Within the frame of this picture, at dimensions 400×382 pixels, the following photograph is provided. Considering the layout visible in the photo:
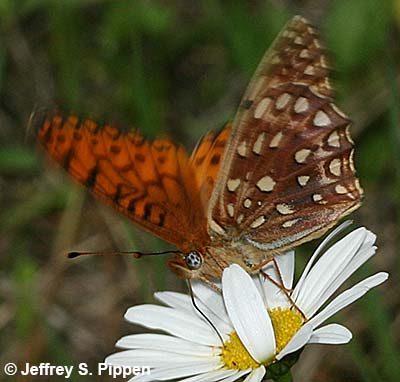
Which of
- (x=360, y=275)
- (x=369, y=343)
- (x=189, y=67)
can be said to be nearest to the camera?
(x=360, y=275)

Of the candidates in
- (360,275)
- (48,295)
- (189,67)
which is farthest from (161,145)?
(189,67)

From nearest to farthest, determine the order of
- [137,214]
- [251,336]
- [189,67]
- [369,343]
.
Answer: [251,336], [137,214], [369,343], [189,67]

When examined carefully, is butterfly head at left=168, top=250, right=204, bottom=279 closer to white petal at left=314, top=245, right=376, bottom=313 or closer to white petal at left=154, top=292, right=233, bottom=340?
white petal at left=154, top=292, right=233, bottom=340

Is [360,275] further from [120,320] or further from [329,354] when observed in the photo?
Result: [120,320]

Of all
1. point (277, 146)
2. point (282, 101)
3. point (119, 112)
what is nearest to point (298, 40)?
point (282, 101)

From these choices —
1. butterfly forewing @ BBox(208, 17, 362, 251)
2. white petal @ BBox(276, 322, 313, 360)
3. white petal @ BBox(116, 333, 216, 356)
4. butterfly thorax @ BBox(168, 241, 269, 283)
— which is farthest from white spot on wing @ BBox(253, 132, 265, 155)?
white petal @ BBox(276, 322, 313, 360)

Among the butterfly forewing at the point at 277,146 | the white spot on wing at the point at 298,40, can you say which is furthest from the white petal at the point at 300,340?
the white spot on wing at the point at 298,40
